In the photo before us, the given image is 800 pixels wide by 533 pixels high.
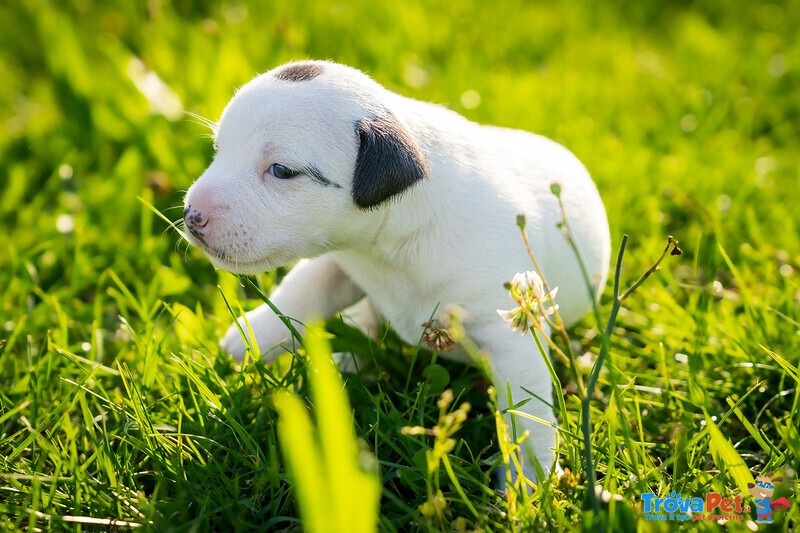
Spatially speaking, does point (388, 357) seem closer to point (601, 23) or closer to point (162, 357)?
point (162, 357)

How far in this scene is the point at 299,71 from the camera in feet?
7.84

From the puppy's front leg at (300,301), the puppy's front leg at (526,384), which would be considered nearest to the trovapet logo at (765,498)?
the puppy's front leg at (526,384)

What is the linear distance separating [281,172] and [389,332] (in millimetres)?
887

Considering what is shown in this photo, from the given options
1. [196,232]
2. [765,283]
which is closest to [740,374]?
[765,283]

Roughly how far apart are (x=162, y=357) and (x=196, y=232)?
23.7 inches

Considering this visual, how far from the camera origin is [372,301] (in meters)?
2.73

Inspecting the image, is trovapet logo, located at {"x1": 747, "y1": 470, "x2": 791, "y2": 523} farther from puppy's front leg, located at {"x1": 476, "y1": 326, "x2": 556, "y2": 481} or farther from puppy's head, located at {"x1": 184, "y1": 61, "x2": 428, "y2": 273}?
puppy's head, located at {"x1": 184, "y1": 61, "x2": 428, "y2": 273}

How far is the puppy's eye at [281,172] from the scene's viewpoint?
2.26 metres

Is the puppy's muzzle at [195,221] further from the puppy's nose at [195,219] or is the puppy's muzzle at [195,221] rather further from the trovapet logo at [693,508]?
the trovapet logo at [693,508]

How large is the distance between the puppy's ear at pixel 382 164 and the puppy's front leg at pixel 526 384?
0.55 metres

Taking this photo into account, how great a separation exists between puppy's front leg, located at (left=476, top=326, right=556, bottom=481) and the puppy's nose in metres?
0.91

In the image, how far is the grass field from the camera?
218cm

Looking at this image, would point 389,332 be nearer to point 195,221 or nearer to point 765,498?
point 195,221

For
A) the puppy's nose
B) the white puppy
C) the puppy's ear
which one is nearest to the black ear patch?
the white puppy
